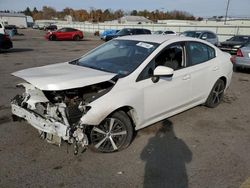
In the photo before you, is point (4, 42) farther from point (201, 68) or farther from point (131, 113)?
point (131, 113)

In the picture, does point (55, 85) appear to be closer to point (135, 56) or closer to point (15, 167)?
point (15, 167)

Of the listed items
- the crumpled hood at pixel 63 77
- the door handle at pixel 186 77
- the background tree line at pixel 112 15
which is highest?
the crumpled hood at pixel 63 77

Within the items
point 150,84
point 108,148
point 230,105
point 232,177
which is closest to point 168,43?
point 150,84

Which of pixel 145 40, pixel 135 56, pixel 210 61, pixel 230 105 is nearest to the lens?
pixel 135 56

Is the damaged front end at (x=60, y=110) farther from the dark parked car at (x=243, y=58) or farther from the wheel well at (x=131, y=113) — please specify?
the dark parked car at (x=243, y=58)

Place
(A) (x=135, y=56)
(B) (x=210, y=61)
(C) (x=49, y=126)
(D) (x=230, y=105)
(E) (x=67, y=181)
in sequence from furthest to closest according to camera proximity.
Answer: (D) (x=230, y=105) → (B) (x=210, y=61) → (A) (x=135, y=56) → (C) (x=49, y=126) → (E) (x=67, y=181)

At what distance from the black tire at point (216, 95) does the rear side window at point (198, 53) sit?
27.2 inches

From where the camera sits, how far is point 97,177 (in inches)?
132

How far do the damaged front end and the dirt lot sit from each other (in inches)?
11.7

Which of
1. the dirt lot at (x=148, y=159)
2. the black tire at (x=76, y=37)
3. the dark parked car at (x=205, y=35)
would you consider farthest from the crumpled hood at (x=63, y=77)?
the black tire at (x=76, y=37)

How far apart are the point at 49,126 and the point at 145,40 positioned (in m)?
2.37

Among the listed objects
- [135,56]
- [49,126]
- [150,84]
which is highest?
[135,56]

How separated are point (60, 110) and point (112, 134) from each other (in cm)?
87

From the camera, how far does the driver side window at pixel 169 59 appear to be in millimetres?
4194
